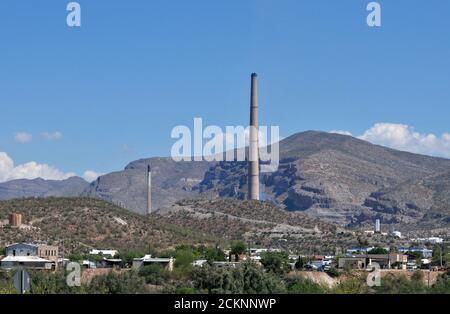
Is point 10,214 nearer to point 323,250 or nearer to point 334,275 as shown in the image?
point 323,250

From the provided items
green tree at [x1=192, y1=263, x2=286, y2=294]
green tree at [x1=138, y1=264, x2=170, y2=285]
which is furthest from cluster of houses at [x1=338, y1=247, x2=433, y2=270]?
green tree at [x1=192, y1=263, x2=286, y2=294]

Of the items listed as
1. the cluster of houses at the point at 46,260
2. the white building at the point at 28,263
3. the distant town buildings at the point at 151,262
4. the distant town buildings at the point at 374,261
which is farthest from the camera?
the distant town buildings at the point at 374,261

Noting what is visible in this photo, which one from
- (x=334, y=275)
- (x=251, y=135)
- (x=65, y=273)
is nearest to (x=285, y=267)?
(x=334, y=275)

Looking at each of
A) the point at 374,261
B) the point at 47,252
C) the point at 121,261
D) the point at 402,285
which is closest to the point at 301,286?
the point at 402,285

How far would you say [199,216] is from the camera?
141 meters

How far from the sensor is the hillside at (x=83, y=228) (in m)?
96.1

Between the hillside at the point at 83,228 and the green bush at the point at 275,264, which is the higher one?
the hillside at the point at 83,228

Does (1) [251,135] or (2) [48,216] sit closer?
(2) [48,216]

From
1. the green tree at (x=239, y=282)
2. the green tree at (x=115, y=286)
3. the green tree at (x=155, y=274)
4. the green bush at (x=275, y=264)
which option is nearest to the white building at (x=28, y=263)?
the green tree at (x=155, y=274)

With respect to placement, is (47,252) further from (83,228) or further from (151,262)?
(83,228)

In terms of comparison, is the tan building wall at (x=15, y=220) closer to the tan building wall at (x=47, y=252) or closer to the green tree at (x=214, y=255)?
the tan building wall at (x=47, y=252)

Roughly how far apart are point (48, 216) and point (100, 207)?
862 cm

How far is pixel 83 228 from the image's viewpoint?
103m
